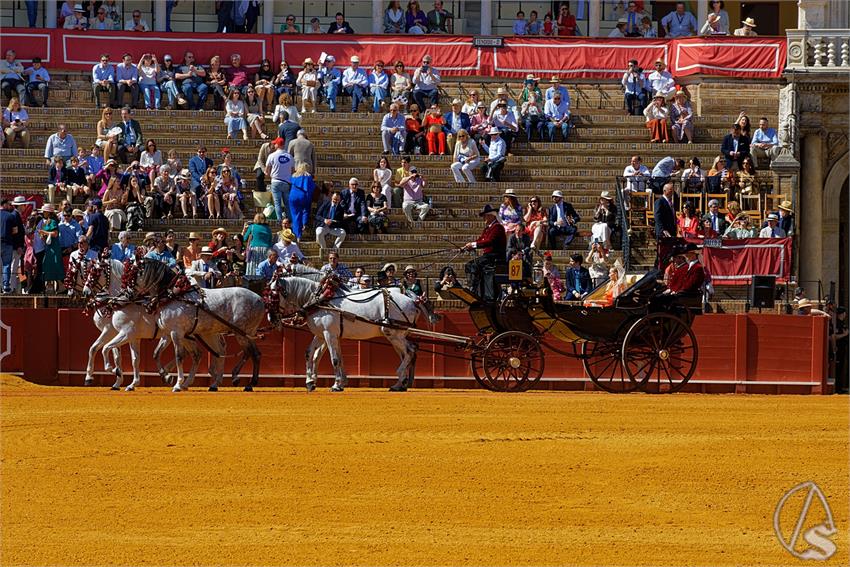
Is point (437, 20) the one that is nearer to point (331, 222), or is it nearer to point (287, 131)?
point (287, 131)

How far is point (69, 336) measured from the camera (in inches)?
1044

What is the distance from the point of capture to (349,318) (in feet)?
79.4

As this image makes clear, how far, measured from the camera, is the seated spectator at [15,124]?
32125 millimetres

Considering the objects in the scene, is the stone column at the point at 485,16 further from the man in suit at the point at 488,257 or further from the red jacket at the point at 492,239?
the red jacket at the point at 492,239

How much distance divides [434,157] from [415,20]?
7.12m

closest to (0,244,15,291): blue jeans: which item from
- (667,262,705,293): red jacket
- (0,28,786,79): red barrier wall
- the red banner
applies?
(0,28,786,79): red barrier wall

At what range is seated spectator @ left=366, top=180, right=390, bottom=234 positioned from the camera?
30266 mm

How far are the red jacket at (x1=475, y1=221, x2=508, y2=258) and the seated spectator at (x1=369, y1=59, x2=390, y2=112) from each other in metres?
12.0

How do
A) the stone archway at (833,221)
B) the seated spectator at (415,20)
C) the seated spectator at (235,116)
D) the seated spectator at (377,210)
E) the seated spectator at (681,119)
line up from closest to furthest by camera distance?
the seated spectator at (377,210) → the seated spectator at (235,116) → the seated spectator at (681,119) → the stone archway at (833,221) → the seated spectator at (415,20)

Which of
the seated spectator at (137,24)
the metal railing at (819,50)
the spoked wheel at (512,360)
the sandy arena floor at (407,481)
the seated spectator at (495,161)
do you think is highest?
the seated spectator at (137,24)

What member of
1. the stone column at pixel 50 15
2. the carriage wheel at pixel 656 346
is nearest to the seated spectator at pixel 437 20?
the stone column at pixel 50 15

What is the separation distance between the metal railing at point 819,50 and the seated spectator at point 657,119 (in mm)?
2912

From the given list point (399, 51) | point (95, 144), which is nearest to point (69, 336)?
point (95, 144)

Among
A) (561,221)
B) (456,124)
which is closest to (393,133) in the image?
(456,124)
